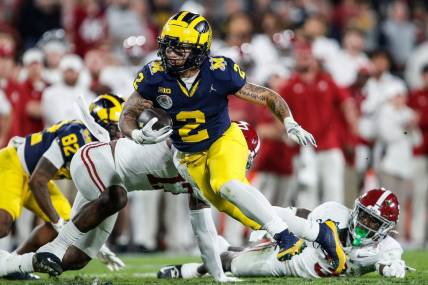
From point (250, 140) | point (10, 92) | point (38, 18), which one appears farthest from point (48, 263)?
point (38, 18)

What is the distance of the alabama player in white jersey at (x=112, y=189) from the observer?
6551 millimetres

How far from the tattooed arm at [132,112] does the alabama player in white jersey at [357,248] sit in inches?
43.3

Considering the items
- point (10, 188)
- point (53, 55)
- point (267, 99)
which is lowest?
point (10, 188)

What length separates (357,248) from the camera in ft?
21.6

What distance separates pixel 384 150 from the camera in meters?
11.3

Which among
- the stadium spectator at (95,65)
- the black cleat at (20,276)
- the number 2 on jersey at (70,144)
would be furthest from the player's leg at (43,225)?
the stadium spectator at (95,65)

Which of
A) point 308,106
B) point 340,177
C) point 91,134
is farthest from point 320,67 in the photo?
point 91,134

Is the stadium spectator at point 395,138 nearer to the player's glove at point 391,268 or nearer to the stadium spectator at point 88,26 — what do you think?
the stadium spectator at point 88,26

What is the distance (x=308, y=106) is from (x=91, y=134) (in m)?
3.80

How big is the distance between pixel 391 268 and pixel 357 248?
25 centimetres

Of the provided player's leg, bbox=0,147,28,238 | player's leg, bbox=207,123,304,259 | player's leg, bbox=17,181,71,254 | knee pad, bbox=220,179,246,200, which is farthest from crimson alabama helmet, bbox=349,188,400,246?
player's leg, bbox=0,147,28,238

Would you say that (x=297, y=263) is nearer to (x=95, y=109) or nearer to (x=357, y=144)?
(x=95, y=109)

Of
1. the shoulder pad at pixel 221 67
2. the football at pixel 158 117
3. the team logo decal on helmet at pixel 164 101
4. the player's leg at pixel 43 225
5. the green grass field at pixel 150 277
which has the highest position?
the shoulder pad at pixel 221 67

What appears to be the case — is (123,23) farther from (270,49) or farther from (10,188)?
(10,188)
